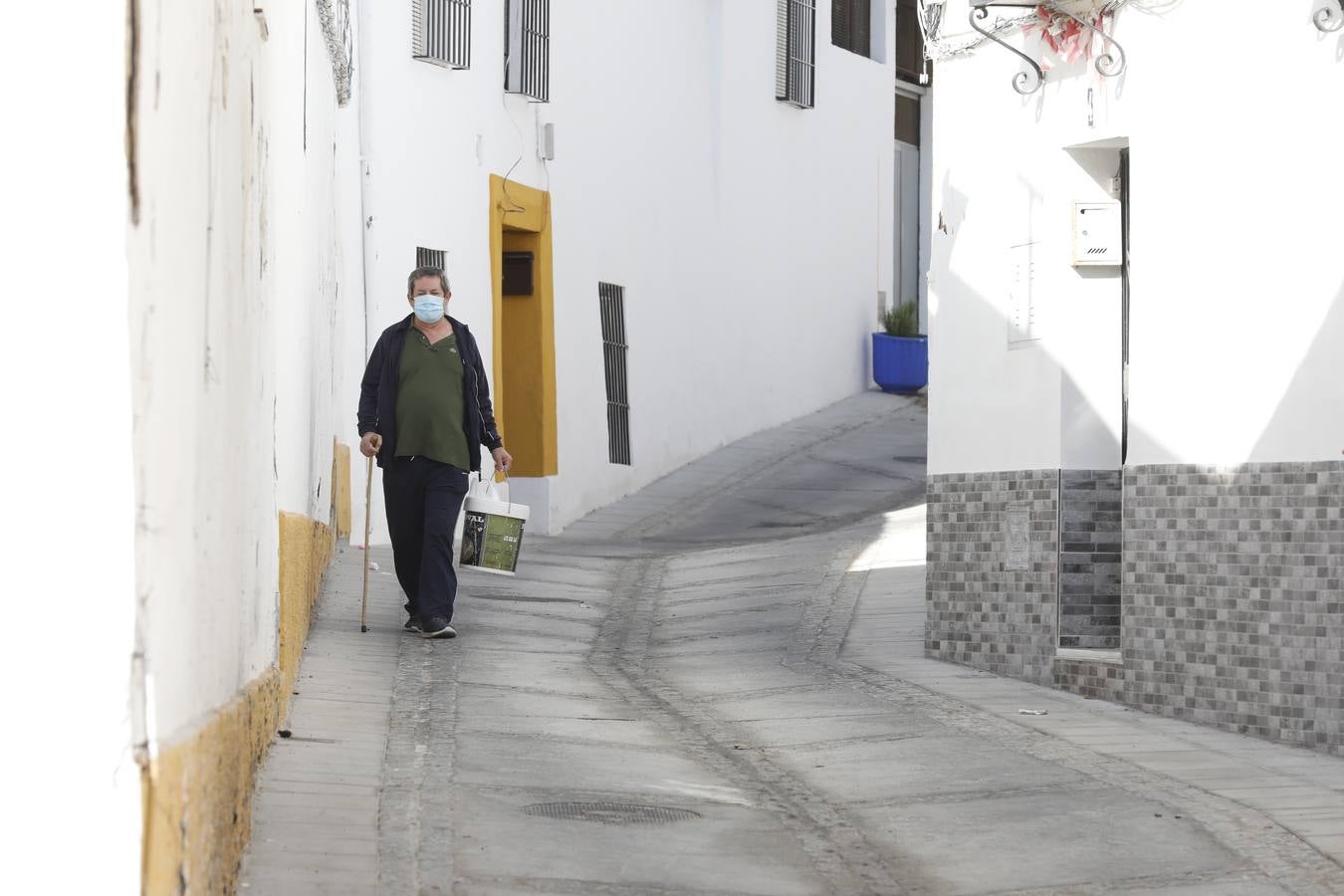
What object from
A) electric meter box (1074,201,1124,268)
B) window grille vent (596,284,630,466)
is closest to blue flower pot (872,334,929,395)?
window grille vent (596,284,630,466)

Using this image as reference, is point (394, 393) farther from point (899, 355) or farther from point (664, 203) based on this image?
point (899, 355)

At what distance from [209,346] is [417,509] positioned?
17.3 feet

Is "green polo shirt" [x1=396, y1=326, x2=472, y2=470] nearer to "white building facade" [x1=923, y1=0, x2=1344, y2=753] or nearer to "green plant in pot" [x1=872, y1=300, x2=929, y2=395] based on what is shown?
"white building facade" [x1=923, y1=0, x2=1344, y2=753]

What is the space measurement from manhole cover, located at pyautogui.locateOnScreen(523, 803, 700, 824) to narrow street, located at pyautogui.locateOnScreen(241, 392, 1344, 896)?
0.01 meters

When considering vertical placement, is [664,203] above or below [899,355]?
above

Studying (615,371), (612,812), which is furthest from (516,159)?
(612,812)

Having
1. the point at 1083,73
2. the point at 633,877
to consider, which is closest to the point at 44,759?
the point at 633,877

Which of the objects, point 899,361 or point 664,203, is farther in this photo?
point 899,361

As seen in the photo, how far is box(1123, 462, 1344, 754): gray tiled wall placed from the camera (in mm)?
6605

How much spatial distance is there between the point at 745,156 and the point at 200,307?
17269 mm

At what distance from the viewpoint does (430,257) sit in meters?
14.3

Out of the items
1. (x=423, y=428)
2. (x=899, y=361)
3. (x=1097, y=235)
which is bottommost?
(x=423, y=428)

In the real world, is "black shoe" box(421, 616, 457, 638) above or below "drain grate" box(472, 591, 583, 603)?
above

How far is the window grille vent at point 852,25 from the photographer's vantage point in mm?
22938
